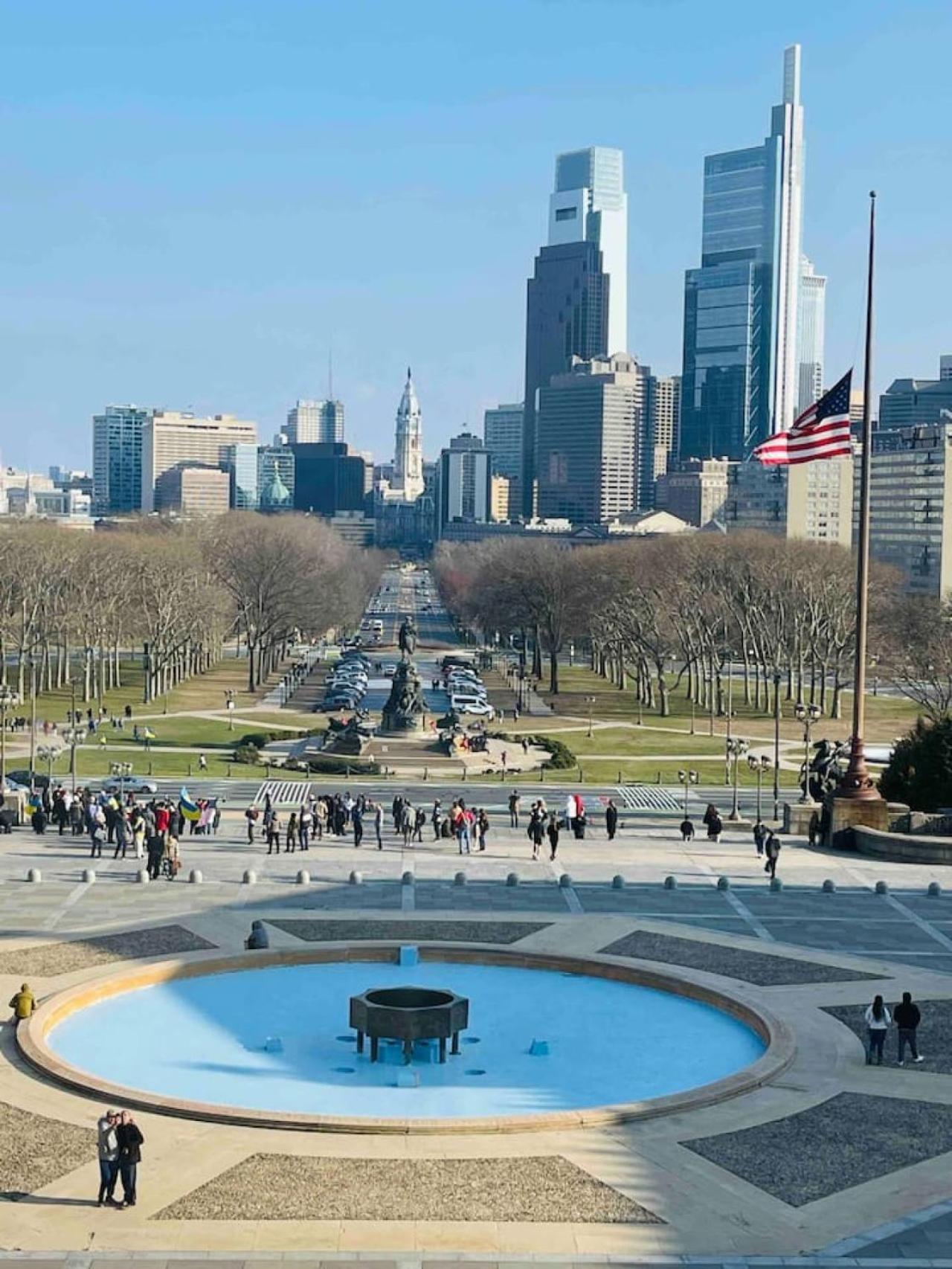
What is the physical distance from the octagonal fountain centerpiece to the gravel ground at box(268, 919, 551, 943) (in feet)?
24.8

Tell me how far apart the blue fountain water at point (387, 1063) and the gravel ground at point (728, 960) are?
6.41ft

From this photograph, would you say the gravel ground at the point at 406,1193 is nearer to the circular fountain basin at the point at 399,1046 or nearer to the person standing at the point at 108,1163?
the person standing at the point at 108,1163

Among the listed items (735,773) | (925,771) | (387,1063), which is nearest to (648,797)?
(735,773)

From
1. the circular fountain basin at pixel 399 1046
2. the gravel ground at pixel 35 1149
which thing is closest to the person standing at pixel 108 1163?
the gravel ground at pixel 35 1149

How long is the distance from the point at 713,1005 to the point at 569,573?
340ft

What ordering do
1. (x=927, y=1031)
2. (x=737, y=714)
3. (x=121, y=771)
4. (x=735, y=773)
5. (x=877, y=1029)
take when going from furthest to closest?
(x=737, y=714), (x=121, y=771), (x=735, y=773), (x=927, y=1031), (x=877, y=1029)

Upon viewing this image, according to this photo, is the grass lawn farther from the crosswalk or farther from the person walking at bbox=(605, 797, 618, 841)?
the person walking at bbox=(605, 797, 618, 841)

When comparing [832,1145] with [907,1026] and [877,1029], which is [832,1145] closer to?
[877,1029]

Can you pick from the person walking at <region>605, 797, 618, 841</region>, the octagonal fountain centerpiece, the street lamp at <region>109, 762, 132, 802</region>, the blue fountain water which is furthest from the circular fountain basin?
the street lamp at <region>109, 762, 132, 802</region>

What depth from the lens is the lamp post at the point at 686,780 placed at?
71.7 meters

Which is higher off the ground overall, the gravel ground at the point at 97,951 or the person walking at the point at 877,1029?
the person walking at the point at 877,1029

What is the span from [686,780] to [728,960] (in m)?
33.0

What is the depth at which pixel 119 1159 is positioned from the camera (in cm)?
2486

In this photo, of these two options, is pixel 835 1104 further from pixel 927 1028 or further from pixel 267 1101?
pixel 267 1101
